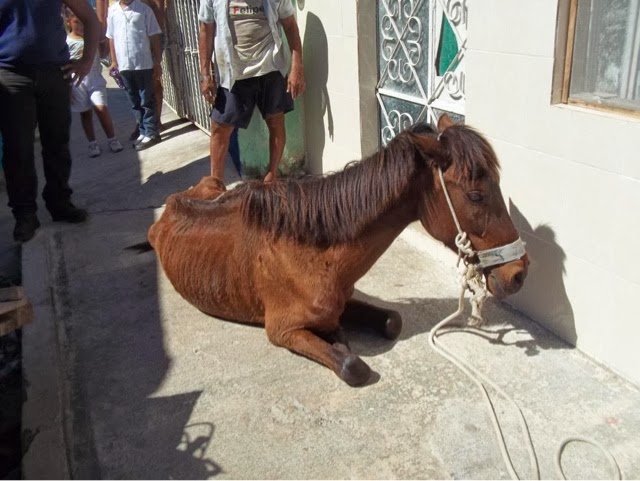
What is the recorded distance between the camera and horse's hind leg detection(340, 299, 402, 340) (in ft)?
11.2

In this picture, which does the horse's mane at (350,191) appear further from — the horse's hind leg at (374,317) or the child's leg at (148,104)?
the child's leg at (148,104)

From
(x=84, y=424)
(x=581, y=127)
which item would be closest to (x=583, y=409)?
(x=581, y=127)

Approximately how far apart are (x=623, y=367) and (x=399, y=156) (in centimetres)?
143

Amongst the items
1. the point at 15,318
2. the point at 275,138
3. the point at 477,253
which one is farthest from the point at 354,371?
the point at 275,138

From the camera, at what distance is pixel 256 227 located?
3301mm

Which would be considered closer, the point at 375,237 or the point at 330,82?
the point at 375,237

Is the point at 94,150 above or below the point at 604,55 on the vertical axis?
below

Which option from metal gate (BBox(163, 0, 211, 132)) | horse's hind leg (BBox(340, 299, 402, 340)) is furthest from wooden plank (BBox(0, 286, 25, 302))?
metal gate (BBox(163, 0, 211, 132))

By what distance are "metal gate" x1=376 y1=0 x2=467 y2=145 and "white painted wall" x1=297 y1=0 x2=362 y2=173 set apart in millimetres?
227

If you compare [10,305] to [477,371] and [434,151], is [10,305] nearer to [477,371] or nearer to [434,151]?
[434,151]

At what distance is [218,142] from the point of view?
532 centimetres

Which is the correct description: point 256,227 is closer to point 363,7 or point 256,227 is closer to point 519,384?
point 519,384

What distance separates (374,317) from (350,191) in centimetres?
77

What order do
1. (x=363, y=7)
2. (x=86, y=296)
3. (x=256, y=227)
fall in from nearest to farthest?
1. (x=256, y=227)
2. (x=86, y=296)
3. (x=363, y=7)
